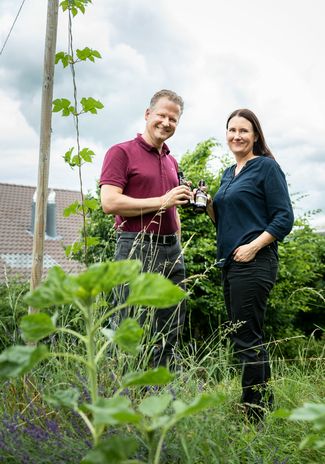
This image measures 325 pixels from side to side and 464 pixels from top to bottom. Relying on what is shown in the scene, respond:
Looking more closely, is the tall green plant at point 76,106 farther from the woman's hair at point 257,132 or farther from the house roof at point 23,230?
the house roof at point 23,230

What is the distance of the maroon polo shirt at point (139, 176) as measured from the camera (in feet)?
9.99

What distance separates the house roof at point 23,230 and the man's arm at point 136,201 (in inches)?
420

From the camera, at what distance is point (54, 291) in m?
1.03

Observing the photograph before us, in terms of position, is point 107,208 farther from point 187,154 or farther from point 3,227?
point 3,227

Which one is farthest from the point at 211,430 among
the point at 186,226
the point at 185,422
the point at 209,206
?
the point at 186,226

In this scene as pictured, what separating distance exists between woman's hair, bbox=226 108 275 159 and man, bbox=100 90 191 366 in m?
0.36

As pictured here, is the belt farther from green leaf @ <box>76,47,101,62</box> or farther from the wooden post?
green leaf @ <box>76,47,101,62</box>

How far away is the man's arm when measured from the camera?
295cm

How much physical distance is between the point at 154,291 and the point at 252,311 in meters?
2.03

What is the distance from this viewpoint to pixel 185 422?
5.97ft

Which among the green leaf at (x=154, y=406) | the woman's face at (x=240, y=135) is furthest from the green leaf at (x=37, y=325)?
the woman's face at (x=240, y=135)

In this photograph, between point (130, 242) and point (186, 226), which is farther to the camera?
point (186, 226)

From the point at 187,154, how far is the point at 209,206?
4.07 m

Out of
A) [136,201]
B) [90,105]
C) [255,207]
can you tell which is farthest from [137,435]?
[90,105]
